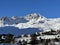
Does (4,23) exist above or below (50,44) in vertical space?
above

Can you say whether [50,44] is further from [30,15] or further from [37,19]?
[30,15]

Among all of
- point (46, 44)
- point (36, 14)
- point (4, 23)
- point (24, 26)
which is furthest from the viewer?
point (36, 14)

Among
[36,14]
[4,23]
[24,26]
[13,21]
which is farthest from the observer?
[36,14]

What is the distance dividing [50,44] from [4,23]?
115 m

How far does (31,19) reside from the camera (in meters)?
191

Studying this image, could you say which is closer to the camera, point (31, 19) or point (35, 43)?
point (35, 43)

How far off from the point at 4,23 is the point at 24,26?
2379cm

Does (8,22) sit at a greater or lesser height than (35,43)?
greater

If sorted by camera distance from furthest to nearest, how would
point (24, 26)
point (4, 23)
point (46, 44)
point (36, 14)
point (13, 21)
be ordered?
point (36, 14), point (13, 21), point (4, 23), point (24, 26), point (46, 44)

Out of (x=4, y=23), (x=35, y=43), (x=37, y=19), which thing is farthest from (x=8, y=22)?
(x=35, y=43)

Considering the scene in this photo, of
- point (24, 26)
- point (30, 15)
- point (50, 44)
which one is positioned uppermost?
point (30, 15)

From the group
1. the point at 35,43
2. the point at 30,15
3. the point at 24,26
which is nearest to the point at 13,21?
the point at 30,15

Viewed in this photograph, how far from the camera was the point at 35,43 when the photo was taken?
5922 cm

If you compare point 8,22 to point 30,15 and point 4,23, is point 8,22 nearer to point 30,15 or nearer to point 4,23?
point 4,23
